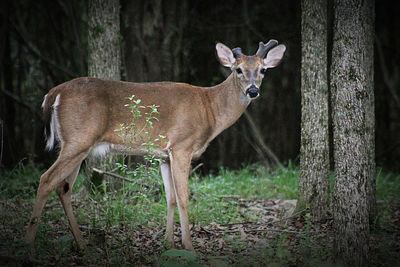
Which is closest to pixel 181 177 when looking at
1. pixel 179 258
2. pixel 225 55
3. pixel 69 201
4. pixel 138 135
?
pixel 138 135

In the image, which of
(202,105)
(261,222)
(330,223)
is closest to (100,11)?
(202,105)

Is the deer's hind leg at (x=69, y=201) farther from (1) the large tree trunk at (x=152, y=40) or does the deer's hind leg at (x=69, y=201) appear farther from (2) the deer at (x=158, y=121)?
(1) the large tree trunk at (x=152, y=40)

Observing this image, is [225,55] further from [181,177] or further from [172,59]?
[172,59]

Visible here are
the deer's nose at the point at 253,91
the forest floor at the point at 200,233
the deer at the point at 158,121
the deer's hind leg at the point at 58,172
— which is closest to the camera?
the forest floor at the point at 200,233

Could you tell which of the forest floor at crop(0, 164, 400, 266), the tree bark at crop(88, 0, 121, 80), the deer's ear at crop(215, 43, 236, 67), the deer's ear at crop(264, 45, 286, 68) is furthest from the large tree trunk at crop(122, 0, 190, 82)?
the deer's ear at crop(264, 45, 286, 68)

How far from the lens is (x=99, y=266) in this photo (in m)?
4.36

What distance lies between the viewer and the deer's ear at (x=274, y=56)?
20.6 feet

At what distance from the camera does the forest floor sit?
14.8 ft

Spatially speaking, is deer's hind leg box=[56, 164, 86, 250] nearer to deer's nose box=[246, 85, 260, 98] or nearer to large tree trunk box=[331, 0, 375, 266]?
deer's nose box=[246, 85, 260, 98]

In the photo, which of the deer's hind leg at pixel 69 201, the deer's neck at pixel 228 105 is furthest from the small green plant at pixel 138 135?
the deer's neck at pixel 228 105

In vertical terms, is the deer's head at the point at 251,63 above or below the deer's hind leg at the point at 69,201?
above

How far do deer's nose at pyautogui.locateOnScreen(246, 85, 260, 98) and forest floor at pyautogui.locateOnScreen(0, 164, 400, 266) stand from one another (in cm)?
151

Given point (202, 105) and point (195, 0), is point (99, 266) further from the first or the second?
point (195, 0)

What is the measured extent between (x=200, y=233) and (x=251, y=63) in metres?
2.12
